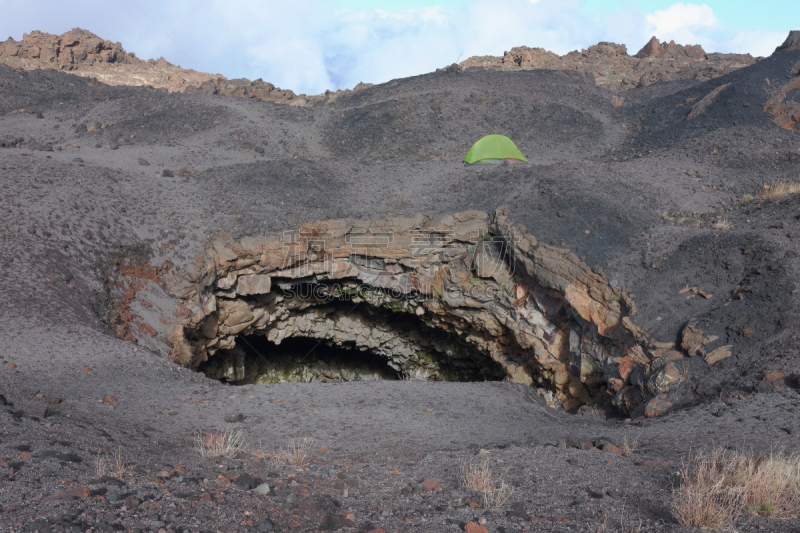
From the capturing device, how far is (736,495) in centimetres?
358

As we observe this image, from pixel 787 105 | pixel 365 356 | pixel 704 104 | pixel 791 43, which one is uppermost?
pixel 791 43

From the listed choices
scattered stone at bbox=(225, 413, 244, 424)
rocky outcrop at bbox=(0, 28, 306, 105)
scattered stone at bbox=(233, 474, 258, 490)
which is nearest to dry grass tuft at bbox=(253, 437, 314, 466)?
scattered stone at bbox=(233, 474, 258, 490)

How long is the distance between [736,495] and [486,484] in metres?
1.69

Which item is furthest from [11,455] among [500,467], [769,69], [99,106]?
[769,69]

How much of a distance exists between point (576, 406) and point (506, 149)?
8335 mm

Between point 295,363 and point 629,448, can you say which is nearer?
point 629,448

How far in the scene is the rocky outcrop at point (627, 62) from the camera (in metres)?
24.2

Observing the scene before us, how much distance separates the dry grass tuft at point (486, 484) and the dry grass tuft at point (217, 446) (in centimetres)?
199

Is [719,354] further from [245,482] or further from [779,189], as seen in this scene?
[245,482]

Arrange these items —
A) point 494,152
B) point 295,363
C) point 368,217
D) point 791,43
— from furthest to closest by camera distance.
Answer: point 791,43 < point 295,363 < point 494,152 < point 368,217

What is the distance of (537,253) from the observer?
421 inches

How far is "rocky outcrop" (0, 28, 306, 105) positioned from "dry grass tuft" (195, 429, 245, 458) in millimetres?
20637

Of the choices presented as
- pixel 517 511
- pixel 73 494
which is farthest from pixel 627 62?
pixel 73 494

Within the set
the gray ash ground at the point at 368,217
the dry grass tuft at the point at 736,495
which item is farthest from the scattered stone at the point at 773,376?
the dry grass tuft at the point at 736,495
